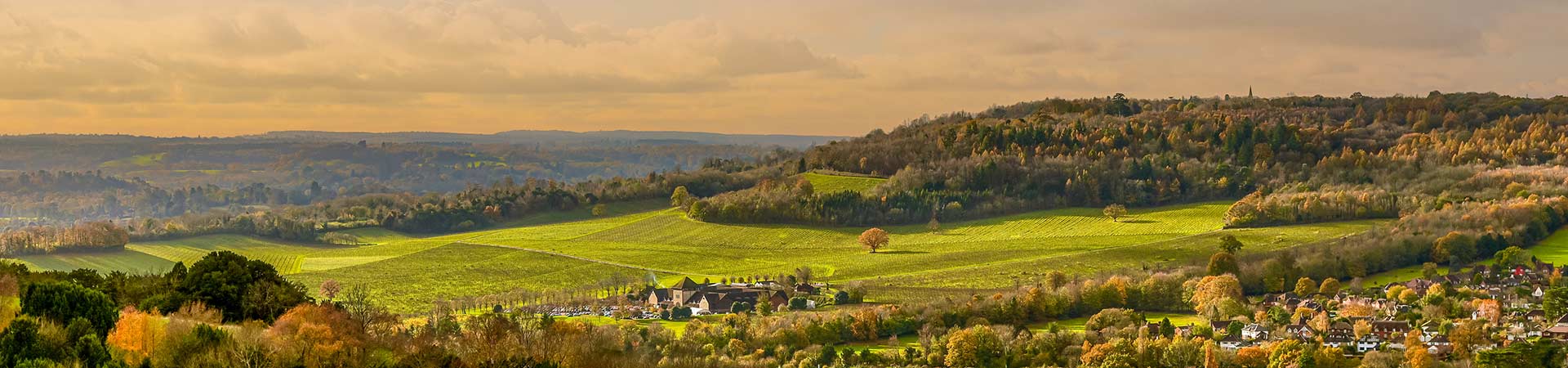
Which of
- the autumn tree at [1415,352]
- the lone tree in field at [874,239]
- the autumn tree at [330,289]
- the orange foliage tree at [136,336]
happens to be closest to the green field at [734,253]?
the lone tree in field at [874,239]

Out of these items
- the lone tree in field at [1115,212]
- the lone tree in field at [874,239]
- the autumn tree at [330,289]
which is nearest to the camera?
the autumn tree at [330,289]

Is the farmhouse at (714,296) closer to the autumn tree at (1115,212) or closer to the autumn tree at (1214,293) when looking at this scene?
the autumn tree at (1214,293)

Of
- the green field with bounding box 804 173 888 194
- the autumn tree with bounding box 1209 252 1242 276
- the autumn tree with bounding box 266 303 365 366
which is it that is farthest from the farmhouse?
the green field with bounding box 804 173 888 194

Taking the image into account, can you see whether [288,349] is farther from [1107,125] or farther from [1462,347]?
[1107,125]

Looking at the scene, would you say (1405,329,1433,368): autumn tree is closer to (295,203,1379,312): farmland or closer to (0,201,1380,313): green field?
(0,201,1380,313): green field

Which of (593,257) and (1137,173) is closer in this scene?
(593,257)

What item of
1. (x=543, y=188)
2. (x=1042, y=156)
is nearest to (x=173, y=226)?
(x=543, y=188)
